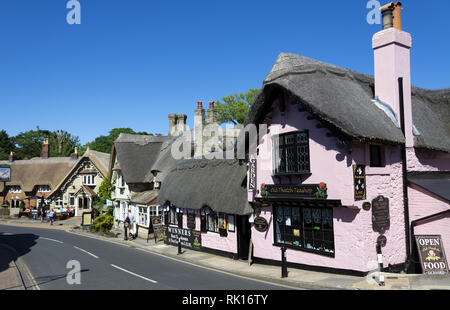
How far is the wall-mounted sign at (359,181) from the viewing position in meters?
12.1

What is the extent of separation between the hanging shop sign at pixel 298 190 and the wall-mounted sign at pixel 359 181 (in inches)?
45.6

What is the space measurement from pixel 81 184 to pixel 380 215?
41061mm

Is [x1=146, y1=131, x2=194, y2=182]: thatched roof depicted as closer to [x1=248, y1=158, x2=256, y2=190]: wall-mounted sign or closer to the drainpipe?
[x1=248, y1=158, x2=256, y2=190]: wall-mounted sign

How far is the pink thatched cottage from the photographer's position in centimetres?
1236

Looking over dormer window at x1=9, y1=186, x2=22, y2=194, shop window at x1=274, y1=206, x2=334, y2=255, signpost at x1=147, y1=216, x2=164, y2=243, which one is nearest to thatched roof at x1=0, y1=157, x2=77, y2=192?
dormer window at x1=9, y1=186, x2=22, y2=194

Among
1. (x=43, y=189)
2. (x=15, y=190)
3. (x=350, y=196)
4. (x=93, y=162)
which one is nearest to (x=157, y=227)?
(x=350, y=196)

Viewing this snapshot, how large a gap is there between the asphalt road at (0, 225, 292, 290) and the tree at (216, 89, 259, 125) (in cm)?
3368

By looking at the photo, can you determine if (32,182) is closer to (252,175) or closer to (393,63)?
(252,175)

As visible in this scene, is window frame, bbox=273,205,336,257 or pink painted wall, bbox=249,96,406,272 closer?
pink painted wall, bbox=249,96,406,272

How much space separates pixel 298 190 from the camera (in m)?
13.8

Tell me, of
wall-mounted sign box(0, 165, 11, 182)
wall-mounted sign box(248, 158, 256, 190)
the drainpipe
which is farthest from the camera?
wall-mounted sign box(0, 165, 11, 182)

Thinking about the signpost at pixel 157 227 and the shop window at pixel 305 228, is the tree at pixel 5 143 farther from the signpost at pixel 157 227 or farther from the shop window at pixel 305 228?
the shop window at pixel 305 228

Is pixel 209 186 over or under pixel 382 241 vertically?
over
